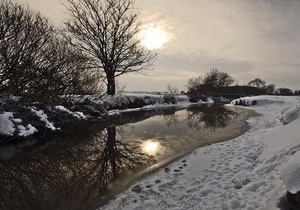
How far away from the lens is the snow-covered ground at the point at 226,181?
157 inches

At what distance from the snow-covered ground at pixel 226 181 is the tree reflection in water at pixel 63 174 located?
2.81 ft

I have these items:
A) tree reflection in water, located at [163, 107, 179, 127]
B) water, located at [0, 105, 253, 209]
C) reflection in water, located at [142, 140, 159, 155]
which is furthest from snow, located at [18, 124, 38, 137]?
tree reflection in water, located at [163, 107, 179, 127]

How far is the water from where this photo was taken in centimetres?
491

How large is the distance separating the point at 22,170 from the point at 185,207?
4521 millimetres

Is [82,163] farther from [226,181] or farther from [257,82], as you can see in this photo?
[257,82]

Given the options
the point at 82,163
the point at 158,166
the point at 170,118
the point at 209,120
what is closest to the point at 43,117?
the point at 82,163

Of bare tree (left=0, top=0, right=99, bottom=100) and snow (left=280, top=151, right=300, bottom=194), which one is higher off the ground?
bare tree (left=0, top=0, right=99, bottom=100)

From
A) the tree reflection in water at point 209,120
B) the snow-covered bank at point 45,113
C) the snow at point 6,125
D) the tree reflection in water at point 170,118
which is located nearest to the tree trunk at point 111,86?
the snow-covered bank at point 45,113

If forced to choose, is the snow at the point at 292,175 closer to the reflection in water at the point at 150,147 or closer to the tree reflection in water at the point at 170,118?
the reflection in water at the point at 150,147

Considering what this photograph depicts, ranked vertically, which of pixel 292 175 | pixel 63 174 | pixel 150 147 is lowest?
pixel 63 174

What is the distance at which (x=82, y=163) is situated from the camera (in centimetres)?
694

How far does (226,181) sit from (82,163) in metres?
3.84

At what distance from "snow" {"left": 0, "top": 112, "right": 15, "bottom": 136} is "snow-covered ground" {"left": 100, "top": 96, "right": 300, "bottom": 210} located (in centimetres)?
701

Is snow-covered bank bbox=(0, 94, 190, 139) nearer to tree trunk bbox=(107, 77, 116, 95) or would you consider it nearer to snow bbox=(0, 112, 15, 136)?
snow bbox=(0, 112, 15, 136)
